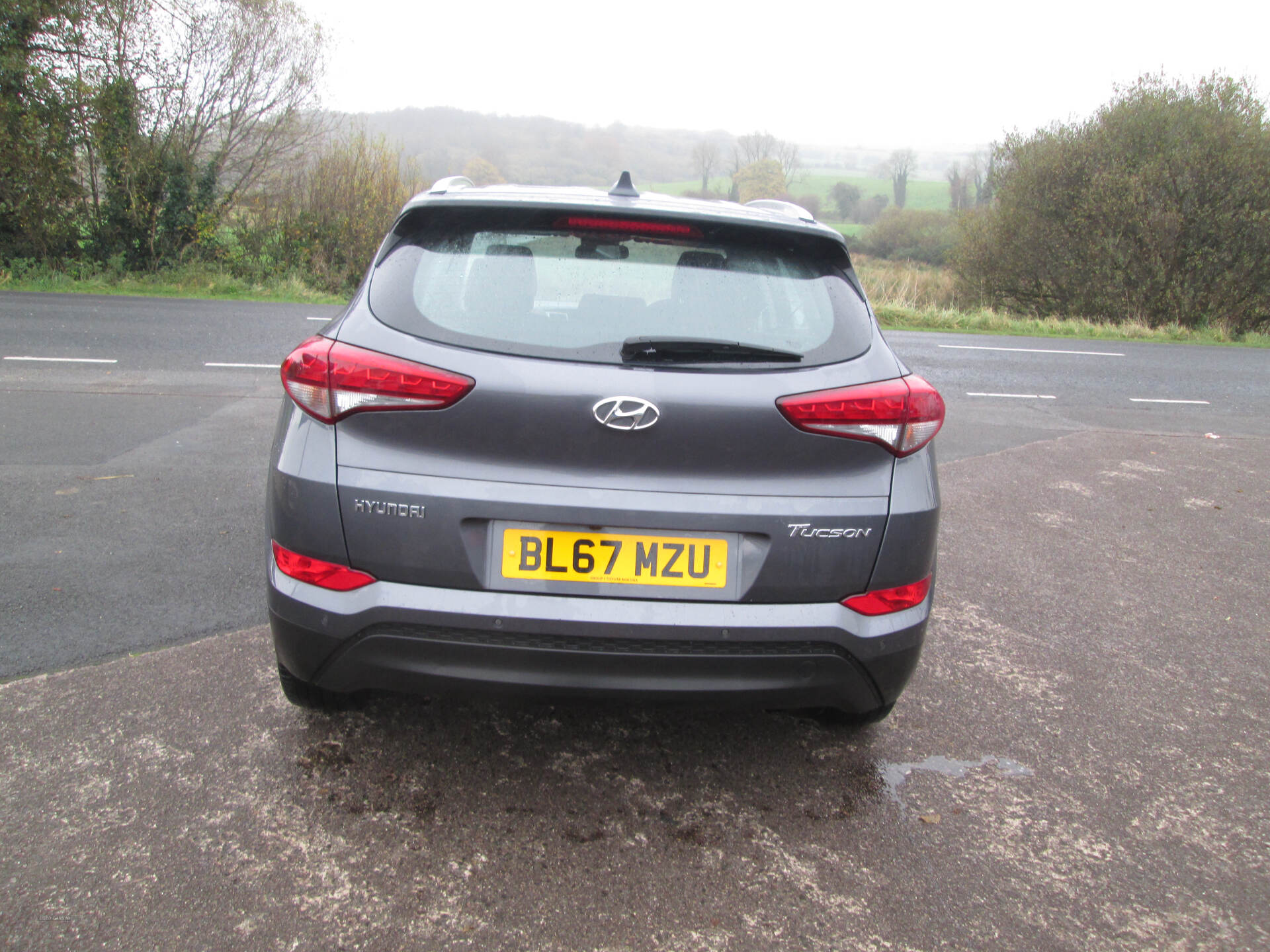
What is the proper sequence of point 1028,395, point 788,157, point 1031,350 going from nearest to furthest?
point 1028,395 → point 1031,350 → point 788,157

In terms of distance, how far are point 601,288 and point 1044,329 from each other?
19.2m

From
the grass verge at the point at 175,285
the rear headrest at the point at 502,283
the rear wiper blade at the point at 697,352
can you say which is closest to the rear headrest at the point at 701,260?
the rear wiper blade at the point at 697,352

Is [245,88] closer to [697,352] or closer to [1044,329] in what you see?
[1044,329]

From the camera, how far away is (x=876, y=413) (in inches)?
93.7

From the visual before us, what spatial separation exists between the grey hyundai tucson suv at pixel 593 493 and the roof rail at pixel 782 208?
26.0 inches

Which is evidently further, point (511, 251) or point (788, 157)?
point (788, 157)

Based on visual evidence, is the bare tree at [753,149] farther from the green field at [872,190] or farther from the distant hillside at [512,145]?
the green field at [872,190]

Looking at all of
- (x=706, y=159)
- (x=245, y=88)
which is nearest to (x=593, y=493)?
(x=245, y=88)

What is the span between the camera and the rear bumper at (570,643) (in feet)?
7.36

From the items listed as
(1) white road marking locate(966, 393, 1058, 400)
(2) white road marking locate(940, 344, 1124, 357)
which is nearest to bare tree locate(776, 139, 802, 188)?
(2) white road marking locate(940, 344, 1124, 357)

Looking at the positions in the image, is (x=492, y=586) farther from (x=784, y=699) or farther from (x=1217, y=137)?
(x=1217, y=137)

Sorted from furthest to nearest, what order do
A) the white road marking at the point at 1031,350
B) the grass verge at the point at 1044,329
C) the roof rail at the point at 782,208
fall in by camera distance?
the grass verge at the point at 1044,329, the white road marking at the point at 1031,350, the roof rail at the point at 782,208

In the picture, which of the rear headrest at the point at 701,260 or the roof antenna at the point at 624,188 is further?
the roof antenna at the point at 624,188

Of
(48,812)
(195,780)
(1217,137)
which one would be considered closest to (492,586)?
(195,780)
